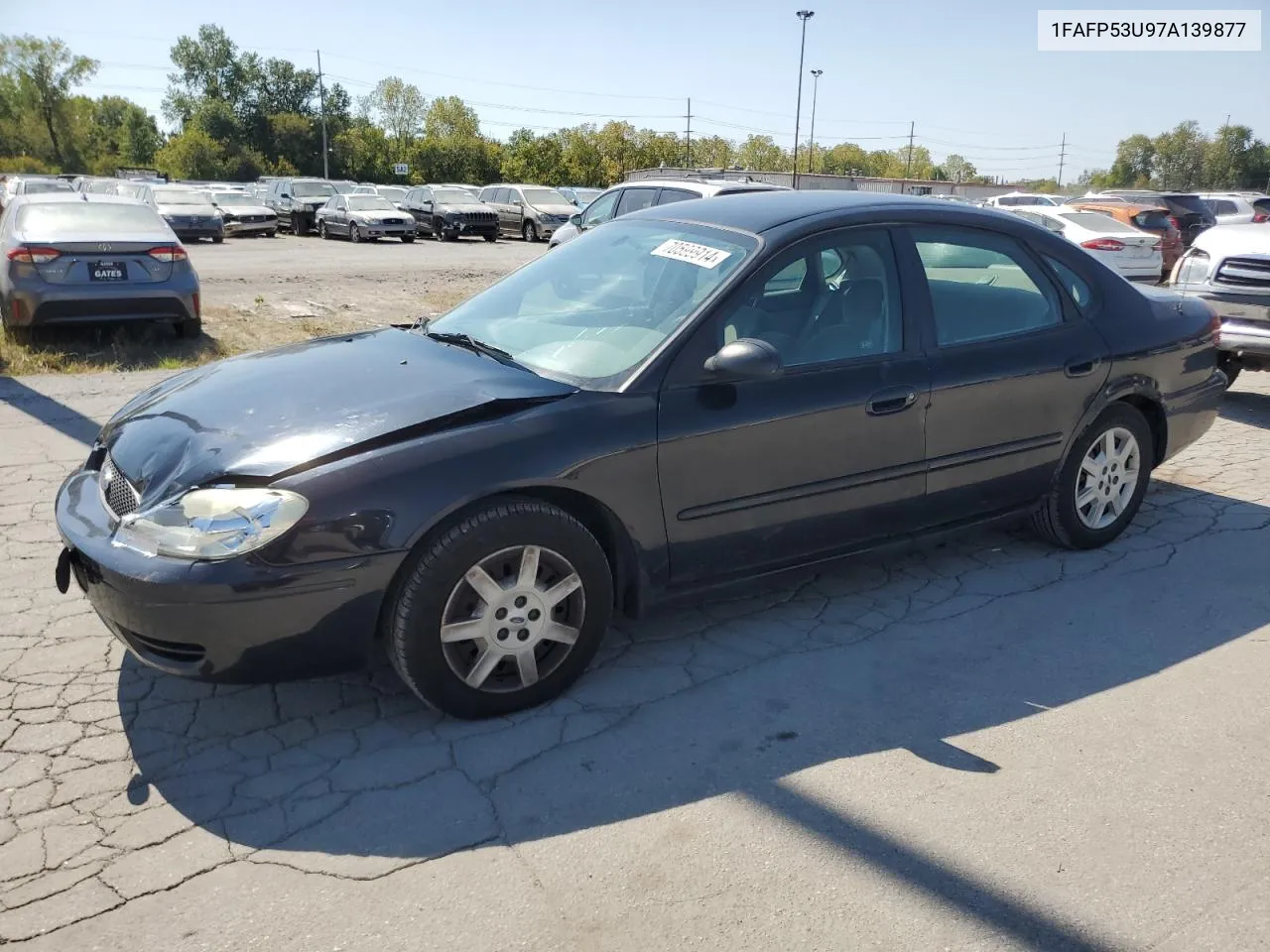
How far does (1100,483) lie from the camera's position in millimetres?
4695

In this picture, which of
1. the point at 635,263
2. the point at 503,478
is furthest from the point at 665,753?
the point at 635,263

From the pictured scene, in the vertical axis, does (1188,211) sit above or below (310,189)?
below

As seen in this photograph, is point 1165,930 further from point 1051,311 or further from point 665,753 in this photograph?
point 1051,311

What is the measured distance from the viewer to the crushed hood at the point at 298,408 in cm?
302

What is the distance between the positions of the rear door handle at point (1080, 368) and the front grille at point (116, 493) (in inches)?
148

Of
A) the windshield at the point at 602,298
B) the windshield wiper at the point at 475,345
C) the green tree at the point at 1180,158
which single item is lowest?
the windshield wiper at the point at 475,345

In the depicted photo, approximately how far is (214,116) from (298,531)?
97961 mm

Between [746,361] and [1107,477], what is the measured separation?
2380mm

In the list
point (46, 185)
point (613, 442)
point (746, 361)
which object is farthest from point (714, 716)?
point (46, 185)

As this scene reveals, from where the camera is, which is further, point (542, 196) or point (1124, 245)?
point (542, 196)

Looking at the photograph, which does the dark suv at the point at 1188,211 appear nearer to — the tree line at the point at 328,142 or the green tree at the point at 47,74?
the tree line at the point at 328,142

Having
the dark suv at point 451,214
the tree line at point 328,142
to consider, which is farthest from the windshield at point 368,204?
the tree line at point 328,142

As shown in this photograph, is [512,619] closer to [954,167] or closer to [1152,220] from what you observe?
[1152,220]

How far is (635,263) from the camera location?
4.02m
